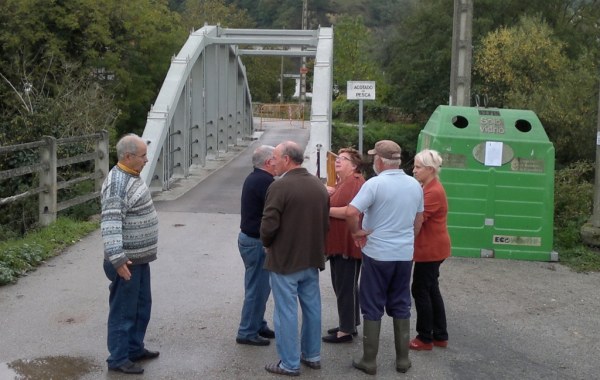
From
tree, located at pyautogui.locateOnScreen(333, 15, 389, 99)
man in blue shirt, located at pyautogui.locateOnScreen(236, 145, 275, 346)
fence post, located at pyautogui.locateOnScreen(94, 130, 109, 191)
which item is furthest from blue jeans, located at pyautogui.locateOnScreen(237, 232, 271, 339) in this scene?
tree, located at pyautogui.locateOnScreen(333, 15, 389, 99)

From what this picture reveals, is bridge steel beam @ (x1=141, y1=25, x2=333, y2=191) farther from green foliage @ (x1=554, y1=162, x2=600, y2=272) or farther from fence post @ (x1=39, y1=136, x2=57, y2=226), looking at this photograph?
green foliage @ (x1=554, y1=162, x2=600, y2=272)

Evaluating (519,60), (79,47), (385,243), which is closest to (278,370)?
(385,243)

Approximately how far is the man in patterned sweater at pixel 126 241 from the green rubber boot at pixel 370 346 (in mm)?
1613

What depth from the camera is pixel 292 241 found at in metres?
5.31

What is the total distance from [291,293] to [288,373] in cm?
57

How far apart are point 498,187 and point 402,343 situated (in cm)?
432

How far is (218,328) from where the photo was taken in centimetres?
653

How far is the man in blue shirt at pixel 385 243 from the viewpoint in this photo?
5.42 metres

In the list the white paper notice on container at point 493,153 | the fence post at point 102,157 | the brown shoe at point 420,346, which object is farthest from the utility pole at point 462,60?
the brown shoe at point 420,346

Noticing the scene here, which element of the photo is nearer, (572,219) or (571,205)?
(572,219)

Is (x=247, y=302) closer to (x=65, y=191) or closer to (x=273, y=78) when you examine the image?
(x=65, y=191)

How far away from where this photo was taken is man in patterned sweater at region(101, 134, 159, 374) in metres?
5.09

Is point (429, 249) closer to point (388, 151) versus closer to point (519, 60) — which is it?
point (388, 151)

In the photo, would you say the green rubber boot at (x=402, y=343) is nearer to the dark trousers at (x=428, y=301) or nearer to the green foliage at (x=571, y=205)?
the dark trousers at (x=428, y=301)
